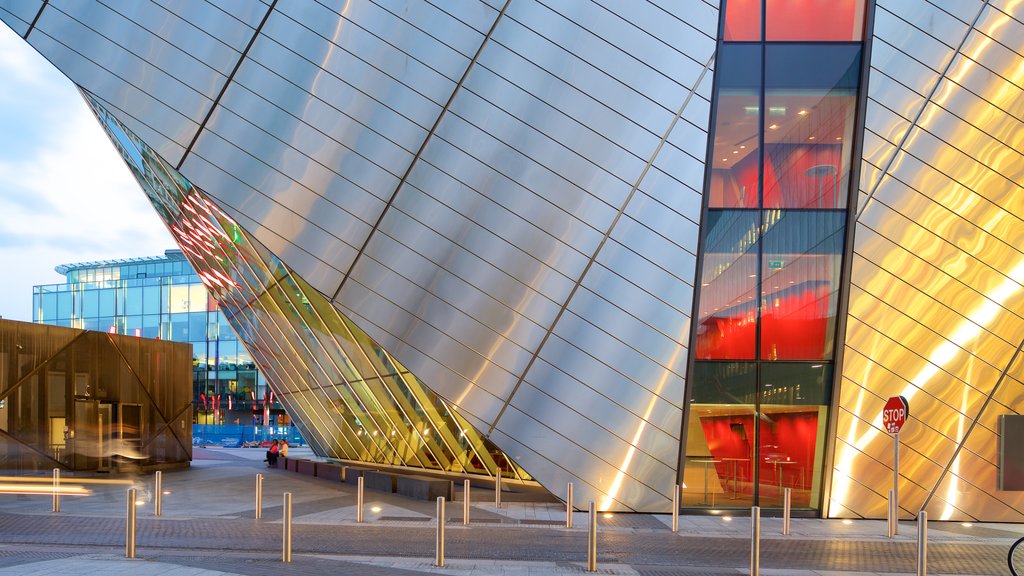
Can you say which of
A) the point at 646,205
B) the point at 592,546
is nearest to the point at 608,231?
the point at 646,205

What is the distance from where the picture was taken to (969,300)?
15.9m

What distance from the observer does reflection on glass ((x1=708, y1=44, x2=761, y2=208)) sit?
53.5ft

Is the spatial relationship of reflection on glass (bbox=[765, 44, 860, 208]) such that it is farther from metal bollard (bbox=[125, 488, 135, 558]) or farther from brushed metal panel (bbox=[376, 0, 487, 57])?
metal bollard (bbox=[125, 488, 135, 558])

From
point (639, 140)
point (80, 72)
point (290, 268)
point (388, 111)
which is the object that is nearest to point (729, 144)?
point (639, 140)

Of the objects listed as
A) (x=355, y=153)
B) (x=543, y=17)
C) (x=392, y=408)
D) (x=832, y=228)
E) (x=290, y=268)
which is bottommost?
(x=392, y=408)

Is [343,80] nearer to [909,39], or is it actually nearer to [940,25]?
[909,39]

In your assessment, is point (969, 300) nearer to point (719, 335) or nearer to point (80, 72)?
point (719, 335)

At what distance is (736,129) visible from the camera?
53.7ft

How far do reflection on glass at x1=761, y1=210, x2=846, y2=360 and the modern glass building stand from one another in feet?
0.20

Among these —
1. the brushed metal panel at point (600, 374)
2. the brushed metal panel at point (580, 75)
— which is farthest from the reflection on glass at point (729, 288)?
Result: the brushed metal panel at point (580, 75)

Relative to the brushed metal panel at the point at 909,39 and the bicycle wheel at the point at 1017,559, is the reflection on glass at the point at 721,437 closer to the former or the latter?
the brushed metal panel at the point at 909,39

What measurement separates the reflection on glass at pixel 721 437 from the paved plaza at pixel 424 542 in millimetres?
696

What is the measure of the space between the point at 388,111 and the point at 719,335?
8.03 meters

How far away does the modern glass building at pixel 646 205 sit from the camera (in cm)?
1584
